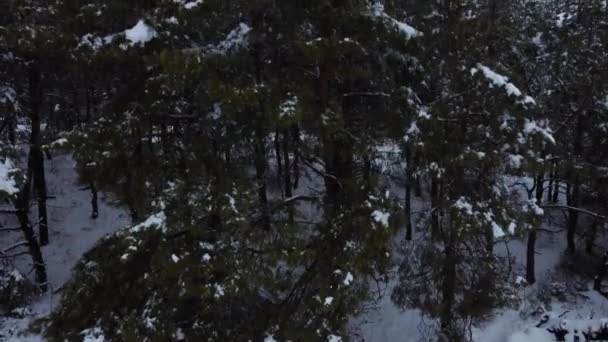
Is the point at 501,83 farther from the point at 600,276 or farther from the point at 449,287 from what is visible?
the point at 600,276

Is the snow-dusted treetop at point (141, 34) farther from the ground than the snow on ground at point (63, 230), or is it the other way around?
the snow-dusted treetop at point (141, 34)

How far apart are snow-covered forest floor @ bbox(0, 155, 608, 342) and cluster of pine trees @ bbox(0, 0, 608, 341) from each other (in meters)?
2.13

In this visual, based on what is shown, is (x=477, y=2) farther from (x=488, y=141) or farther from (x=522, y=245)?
(x=522, y=245)

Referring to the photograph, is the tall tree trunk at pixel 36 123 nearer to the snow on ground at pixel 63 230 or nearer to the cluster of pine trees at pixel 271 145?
the snow on ground at pixel 63 230

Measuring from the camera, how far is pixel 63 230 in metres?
19.0

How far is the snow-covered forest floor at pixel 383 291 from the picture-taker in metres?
12.5

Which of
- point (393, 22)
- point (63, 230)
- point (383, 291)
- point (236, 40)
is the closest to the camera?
point (393, 22)

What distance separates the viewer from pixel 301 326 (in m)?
6.66

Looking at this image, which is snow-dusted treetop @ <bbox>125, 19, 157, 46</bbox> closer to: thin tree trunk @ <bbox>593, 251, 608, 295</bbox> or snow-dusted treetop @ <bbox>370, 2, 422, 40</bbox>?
snow-dusted treetop @ <bbox>370, 2, 422, 40</bbox>

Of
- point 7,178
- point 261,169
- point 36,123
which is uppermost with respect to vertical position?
point 36,123

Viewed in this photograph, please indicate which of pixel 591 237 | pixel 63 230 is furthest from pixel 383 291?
Result: pixel 63 230

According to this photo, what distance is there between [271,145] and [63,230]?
→ 41.7ft

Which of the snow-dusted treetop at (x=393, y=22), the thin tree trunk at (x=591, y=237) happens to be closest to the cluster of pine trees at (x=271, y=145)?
the snow-dusted treetop at (x=393, y=22)

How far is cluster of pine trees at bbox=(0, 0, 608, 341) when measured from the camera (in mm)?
6344
